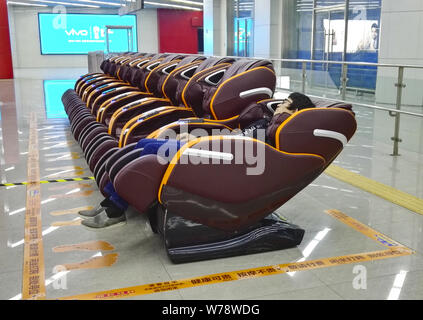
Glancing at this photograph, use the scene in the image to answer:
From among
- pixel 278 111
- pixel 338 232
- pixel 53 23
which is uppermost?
pixel 53 23

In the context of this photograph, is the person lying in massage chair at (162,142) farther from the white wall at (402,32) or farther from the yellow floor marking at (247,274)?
the white wall at (402,32)

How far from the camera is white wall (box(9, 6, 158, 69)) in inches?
998

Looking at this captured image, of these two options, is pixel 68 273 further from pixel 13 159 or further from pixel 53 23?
pixel 53 23

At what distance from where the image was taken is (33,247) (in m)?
2.88

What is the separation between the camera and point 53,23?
84.9 feet

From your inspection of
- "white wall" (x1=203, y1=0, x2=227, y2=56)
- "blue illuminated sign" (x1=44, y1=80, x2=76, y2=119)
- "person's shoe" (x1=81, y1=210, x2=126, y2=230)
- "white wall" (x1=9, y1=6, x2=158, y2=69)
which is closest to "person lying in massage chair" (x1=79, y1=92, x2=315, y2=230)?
"person's shoe" (x1=81, y1=210, x2=126, y2=230)

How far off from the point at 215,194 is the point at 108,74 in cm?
664

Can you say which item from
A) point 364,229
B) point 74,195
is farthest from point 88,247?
point 364,229

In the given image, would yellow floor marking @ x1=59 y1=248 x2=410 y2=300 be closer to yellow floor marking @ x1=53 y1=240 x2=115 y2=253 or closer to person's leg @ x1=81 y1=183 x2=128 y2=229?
yellow floor marking @ x1=53 y1=240 x2=115 y2=253

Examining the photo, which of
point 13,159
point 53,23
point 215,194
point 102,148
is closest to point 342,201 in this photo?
point 215,194

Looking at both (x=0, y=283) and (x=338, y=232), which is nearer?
(x=0, y=283)

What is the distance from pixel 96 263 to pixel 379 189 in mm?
2395

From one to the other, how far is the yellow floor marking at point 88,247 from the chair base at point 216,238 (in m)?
0.33

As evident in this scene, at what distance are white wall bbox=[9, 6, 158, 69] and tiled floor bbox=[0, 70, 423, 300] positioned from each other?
22.5 m
